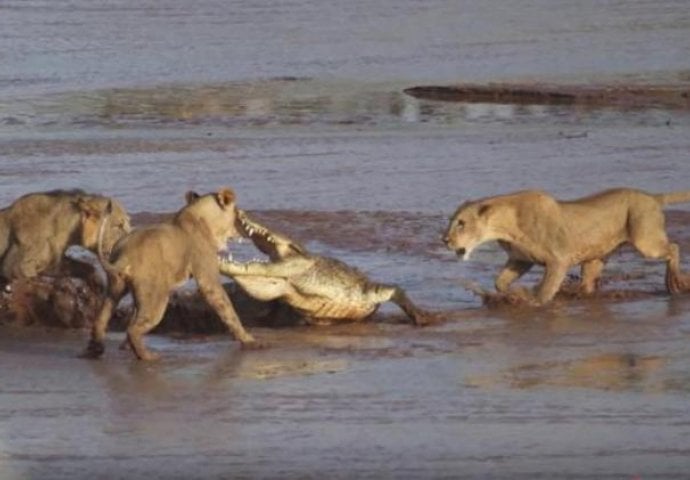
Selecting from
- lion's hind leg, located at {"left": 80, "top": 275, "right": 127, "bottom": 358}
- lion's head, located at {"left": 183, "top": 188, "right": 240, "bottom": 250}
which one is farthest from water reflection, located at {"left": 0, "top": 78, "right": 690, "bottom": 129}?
lion's hind leg, located at {"left": 80, "top": 275, "right": 127, "bottom": 358}

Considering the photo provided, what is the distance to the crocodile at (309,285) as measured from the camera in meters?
12.3

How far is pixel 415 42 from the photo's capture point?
32625mm

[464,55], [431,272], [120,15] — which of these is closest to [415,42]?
[464,55]

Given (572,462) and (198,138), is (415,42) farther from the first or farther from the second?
(572,462)

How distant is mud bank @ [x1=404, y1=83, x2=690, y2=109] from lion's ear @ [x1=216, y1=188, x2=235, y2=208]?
12867 mm

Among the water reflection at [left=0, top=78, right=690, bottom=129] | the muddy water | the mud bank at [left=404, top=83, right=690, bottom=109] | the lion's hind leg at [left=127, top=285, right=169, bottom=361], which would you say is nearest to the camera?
the muddy water

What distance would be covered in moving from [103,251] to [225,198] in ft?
2.37

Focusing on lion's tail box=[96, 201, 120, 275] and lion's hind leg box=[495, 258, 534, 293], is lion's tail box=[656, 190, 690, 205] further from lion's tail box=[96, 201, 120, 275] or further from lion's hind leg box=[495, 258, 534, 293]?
lion's tail box=[96, 201, 120, 275]

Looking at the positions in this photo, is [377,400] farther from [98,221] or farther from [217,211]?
[98,221]

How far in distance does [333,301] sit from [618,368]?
2.22 meters

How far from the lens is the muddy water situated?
30.1 feet

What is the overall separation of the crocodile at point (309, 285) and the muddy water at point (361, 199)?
0.21 metres

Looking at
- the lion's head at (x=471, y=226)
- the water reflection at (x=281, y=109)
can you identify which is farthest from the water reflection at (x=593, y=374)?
the water reflection at (x=281, y=109)

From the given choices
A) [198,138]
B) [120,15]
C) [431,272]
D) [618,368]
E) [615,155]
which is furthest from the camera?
[120,15]
